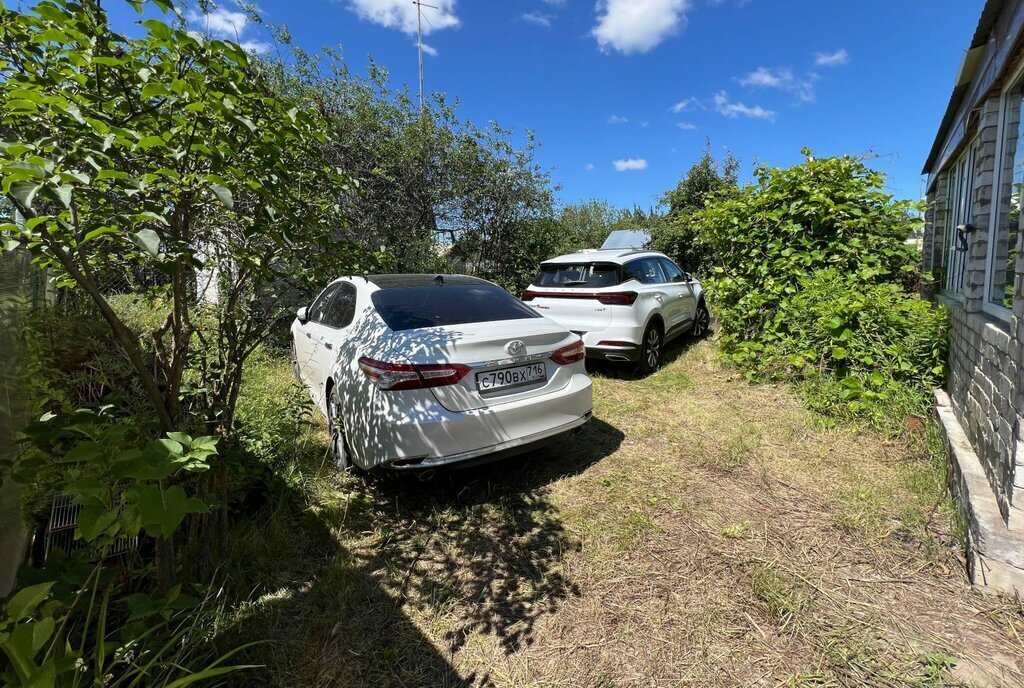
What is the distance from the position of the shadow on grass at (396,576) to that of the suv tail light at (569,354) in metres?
0.91

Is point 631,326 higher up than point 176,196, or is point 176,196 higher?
point 176,196

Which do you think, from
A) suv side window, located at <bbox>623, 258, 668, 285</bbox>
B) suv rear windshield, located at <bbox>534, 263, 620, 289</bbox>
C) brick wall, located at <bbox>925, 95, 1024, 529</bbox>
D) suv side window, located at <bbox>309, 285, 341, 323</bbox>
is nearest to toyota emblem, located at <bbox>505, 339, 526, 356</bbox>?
suv side window, located at <bbox>309, 285, 341, 323</bbox>

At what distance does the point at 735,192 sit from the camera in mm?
6754

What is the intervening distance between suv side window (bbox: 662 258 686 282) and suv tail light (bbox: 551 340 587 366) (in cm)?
404

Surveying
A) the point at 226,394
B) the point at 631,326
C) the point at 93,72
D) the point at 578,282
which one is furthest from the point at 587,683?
the point at 578,282

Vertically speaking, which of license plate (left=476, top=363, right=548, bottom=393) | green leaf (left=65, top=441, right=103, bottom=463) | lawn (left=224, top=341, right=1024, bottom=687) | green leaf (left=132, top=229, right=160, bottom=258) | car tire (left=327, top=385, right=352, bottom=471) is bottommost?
lawn (left=224, top=341, right=1024, bottom=687)

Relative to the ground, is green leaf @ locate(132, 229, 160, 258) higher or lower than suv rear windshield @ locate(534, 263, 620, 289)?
higher

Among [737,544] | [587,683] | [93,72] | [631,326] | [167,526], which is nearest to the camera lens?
[167,526]

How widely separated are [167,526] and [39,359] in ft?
6.29

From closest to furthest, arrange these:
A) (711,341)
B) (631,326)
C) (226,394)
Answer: (226,394) → (631,326) → (711,341)

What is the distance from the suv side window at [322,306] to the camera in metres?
4.43

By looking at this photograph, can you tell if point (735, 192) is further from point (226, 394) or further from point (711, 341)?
point (226, 394)

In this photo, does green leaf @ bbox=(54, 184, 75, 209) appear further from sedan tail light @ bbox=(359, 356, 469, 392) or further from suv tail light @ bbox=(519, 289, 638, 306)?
suv tail light @ bbox=(519, 289, 638, 306)

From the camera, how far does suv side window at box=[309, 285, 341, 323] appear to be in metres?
4.43
